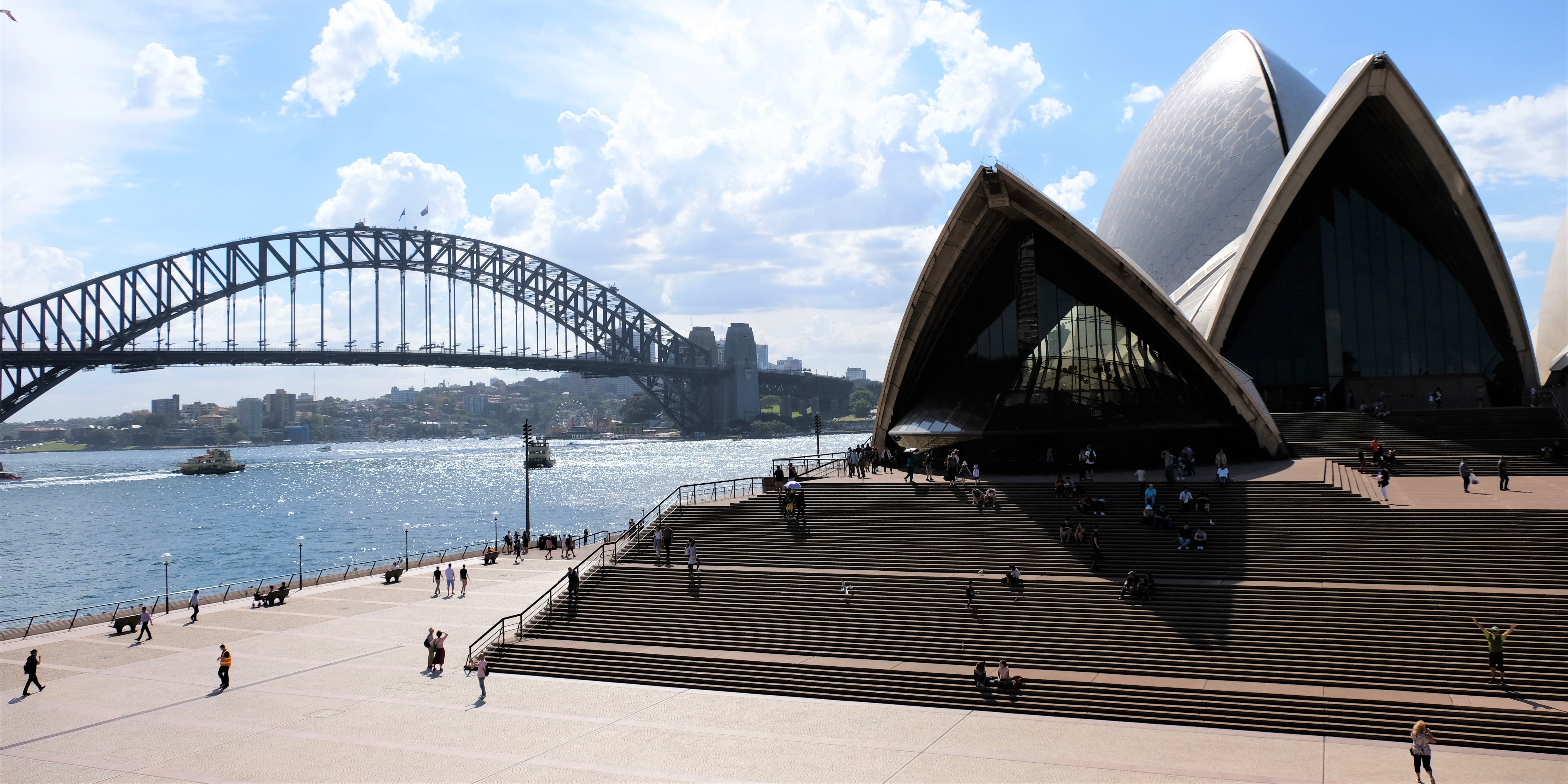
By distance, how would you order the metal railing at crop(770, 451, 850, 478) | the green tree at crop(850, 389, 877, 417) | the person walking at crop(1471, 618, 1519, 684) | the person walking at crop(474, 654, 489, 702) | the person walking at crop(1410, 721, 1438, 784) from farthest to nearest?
the green tree at crop(850, 389, 877, 417)
the metal railing at crop(770, 451, 850, 478)
the person walking at crop(474, 654, 489, 702)
the person walking at crop(1471, 618, 1519, 684)
the person walking at crop(1410, 721, 1438, 784)

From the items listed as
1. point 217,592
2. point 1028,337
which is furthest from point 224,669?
point 1028,337

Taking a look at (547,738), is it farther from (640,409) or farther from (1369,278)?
(640,409)

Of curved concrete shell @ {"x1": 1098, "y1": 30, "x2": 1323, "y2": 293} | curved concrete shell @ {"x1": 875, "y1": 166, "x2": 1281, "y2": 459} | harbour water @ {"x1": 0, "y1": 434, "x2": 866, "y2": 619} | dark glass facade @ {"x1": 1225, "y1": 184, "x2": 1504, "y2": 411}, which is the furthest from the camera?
harbour water @ {"x1": 0, "y1": 434, "x2": 866, "y2": 619}

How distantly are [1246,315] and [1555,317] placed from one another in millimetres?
13137

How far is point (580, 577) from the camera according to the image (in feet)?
76.4

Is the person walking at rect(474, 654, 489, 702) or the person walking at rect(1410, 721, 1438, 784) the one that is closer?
the person walking at rect(1410, 721, 1438, 784)

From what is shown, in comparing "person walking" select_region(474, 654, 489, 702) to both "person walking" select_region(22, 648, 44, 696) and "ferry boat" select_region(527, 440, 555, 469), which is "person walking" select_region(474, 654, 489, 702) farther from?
"ferry boat" select_region(527, 440, 555, 469)

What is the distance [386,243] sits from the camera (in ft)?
363

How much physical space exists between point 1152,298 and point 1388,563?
419 inches

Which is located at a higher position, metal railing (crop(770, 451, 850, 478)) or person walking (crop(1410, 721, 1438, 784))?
metal railing (crop(770, 451, 850, 478))

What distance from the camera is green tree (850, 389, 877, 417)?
164125mm

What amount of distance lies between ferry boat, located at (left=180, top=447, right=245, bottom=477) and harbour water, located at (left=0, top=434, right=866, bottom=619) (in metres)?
0.95

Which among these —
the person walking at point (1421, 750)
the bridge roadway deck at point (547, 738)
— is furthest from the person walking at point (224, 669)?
the person walking at point (1421, 750)

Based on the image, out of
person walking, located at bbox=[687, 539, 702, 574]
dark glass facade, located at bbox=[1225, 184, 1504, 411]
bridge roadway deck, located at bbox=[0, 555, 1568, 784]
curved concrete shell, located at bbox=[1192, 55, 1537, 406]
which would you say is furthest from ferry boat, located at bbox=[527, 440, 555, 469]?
bridge roadway deck, located at bbox=[0, 555, 1568, 784]
